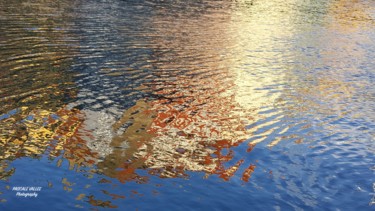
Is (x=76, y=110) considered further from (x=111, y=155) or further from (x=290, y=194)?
(x=290, y=194)

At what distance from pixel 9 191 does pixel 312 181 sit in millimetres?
7703

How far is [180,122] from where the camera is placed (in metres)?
16.8

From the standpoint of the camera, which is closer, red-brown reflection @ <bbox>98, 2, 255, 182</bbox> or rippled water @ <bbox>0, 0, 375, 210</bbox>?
rippled water @ <bbox>0, 0, 375, 210</bbox>

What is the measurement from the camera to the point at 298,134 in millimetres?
16234

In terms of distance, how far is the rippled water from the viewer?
11906 millimetres

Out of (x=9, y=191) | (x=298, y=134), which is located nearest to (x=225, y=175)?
(x=298, y=134)

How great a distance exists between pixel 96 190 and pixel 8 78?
434 inches

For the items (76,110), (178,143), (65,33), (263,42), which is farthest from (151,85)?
(263,42)

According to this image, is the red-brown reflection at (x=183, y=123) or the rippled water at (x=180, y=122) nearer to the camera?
the rippled water at (x=180, y=122)

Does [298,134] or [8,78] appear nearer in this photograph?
[298,134]

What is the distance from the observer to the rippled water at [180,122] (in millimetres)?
11906

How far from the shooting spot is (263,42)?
36.6 meters

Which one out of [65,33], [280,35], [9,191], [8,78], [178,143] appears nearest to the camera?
[9,191]

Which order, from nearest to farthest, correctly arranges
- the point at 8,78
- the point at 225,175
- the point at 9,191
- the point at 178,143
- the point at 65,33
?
the point at 9,191 < the point at 225,175 < the point at 178,143 < the point at 8,78 < the point at 65,33
